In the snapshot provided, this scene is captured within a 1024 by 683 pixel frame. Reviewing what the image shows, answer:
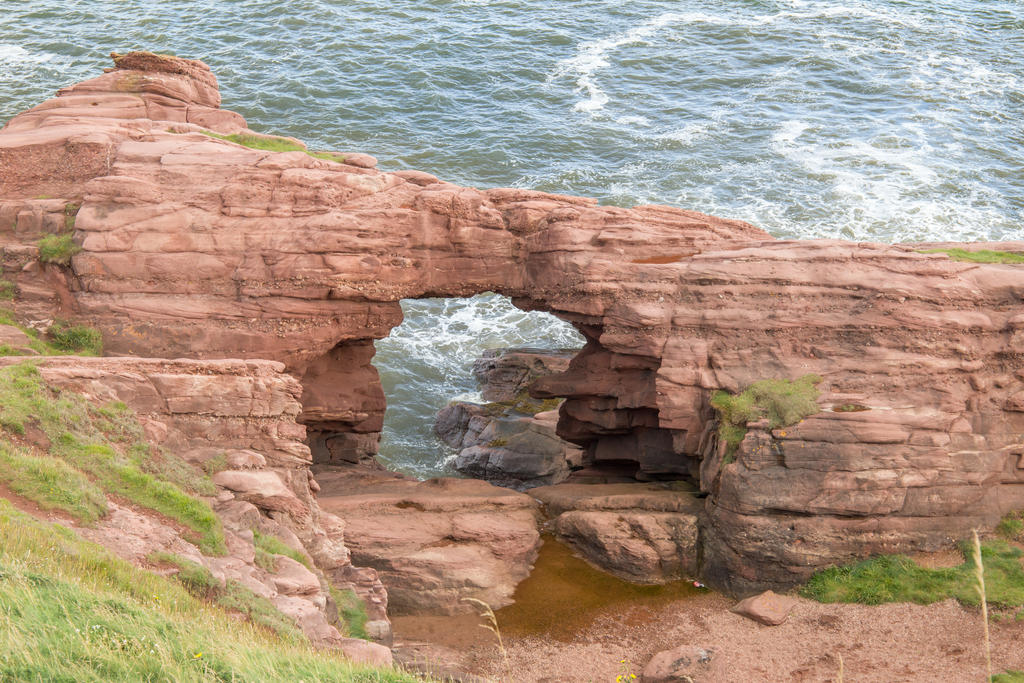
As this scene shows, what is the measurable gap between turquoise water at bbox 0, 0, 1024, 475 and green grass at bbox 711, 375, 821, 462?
17.7 m

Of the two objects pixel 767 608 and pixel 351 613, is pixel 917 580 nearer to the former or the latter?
pixel 767 608

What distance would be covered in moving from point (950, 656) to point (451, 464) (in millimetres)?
19013

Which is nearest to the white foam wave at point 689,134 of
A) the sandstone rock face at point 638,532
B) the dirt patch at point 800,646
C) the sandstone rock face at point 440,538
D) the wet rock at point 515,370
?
the wet rock at point 515,370

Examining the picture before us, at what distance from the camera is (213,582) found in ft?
45.0

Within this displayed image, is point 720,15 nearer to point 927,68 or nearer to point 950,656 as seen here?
point 927,68

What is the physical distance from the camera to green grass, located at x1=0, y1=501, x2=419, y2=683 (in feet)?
28.6

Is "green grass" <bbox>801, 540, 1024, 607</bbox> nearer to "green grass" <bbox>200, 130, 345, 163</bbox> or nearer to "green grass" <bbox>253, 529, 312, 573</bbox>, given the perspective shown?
"green grass" <bbox>253, 529, 312, 573</bbox>

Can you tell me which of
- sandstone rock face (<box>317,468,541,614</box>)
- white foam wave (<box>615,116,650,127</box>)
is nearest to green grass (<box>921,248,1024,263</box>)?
sandstone rock face (<box>317,468,541,614</box>)

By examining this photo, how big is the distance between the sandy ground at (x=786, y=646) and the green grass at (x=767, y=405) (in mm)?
4183

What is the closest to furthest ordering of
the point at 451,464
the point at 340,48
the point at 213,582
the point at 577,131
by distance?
the point at 213,582 → the point at 451,464 → the point at 577,131 → the point at 340,48

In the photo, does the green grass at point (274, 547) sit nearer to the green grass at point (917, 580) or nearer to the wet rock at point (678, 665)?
the wet rock at point (678, 665)

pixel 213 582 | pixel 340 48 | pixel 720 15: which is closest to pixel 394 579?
pixel 213 582

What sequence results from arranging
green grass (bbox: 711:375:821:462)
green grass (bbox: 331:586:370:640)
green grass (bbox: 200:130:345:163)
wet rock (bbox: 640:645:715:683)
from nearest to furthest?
green grass (bbox: 331:586:370:640)
wet rock (bbox: 640:645:715:683)
green grass (bbox: 711:375:821:462)
green grass (bbox: 200:130:345:163)

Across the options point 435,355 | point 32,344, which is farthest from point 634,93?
point 32,344
